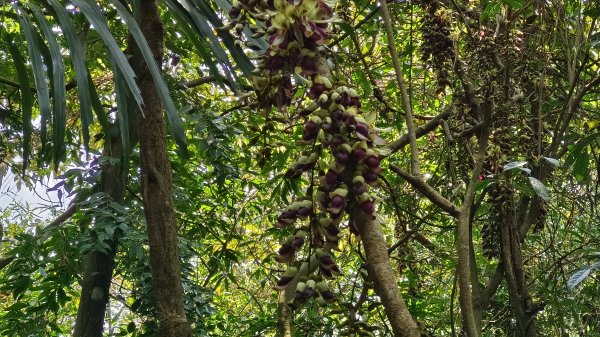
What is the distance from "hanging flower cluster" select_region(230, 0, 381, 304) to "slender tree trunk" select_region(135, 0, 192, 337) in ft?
1.20

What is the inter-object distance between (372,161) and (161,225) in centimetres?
47

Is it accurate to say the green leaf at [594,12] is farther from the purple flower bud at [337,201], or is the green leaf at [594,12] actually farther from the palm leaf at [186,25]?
the purple flower bud at [337,201]

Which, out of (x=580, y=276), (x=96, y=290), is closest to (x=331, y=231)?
(x=580, y=276)

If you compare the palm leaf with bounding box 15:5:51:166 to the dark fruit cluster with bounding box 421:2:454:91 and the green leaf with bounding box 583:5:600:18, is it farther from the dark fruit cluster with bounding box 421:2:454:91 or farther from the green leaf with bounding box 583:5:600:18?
the green leaf with bounding box 583:5:600:18

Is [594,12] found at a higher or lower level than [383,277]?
higher

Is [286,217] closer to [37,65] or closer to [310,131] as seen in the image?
[310,131]

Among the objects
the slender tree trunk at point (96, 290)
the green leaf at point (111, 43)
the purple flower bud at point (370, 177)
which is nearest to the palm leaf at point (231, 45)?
the green leaf at point (111, 43)

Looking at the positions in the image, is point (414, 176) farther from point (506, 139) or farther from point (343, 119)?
point (506, 139)

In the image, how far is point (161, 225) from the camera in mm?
1021

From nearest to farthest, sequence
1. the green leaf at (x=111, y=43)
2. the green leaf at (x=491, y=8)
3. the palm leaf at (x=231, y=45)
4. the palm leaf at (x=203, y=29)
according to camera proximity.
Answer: the green leaf at (x=111, y=43) < the palm leaf at (x=231, y=45) < the palm leaf at (x=203, y=29) < the green leaf at (x=491, y=8)

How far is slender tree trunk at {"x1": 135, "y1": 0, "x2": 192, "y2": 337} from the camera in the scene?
1.00 meters

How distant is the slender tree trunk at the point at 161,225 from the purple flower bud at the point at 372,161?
46 centimetres

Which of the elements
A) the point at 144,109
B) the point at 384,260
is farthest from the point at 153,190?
the point at 384,260

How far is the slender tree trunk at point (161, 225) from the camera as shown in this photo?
3.30 ft
